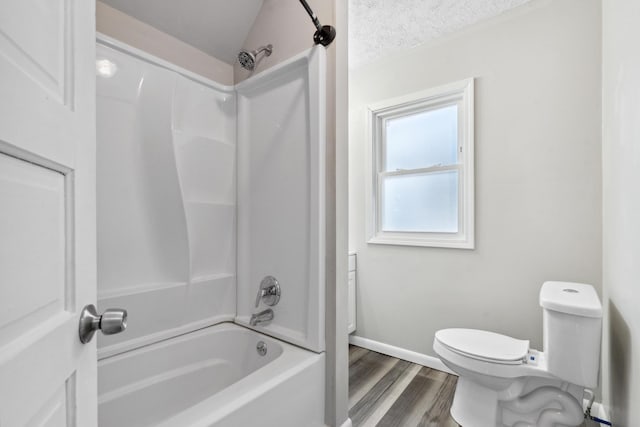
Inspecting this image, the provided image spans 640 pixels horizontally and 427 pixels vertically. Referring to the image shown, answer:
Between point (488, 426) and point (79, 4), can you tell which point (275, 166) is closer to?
point (79, 4)

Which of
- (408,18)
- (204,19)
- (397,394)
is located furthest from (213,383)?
(408,18)

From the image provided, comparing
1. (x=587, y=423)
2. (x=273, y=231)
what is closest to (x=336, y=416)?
(x=273, y=231)

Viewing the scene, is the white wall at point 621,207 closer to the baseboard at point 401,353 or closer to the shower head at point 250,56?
the baseboard at point 401,353

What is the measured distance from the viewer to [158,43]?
1.54 meters

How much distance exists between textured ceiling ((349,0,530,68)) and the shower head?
72 cm

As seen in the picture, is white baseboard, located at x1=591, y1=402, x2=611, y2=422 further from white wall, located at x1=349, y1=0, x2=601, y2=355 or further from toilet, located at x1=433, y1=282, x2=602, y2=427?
Answer: white wall, located at x1=349, y1=0, x2=601, y2=355

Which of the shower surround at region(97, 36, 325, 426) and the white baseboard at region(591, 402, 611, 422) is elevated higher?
the shower surround at region(97, 36, 325, 426)

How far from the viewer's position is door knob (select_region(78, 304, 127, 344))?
21.1 inches

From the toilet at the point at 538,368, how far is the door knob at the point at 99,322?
5.16ft

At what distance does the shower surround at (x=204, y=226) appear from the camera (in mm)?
1342

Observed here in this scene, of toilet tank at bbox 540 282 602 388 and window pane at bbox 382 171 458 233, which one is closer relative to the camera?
toilet tank at bbox 540 282 602 388

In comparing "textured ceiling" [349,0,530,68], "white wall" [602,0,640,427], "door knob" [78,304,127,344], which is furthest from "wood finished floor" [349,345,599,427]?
"textured ceiling" [349,0,530,68]

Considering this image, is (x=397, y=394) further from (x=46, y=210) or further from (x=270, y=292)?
(x=46, y=210)

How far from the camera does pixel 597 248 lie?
1.65 meters
